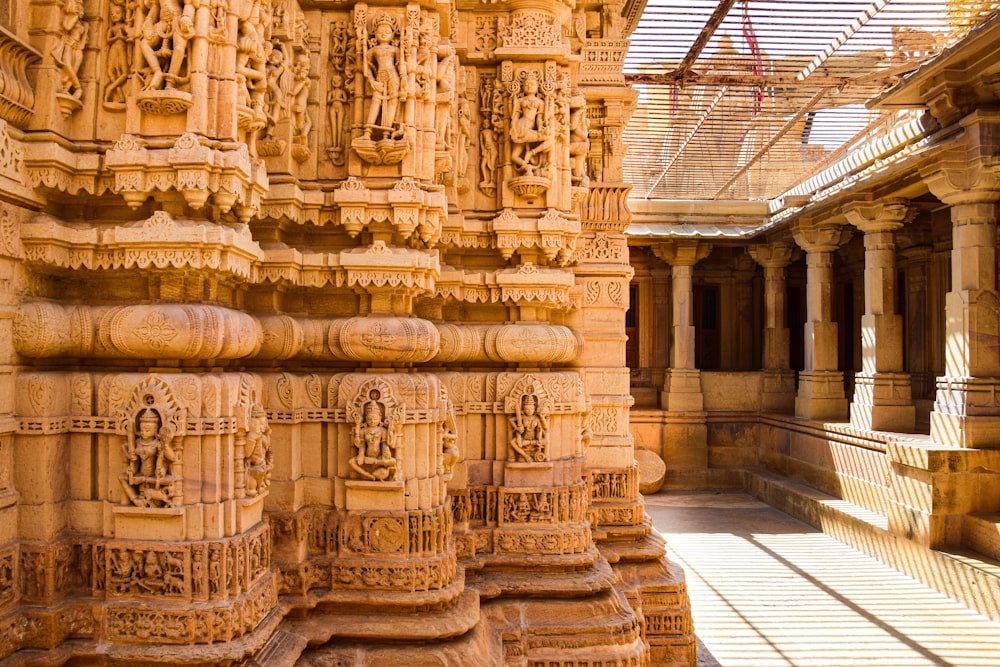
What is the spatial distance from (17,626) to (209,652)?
113cm

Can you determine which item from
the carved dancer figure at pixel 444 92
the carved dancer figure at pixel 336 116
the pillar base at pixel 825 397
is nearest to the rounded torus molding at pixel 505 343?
the carved dancer figure at pixel 444 92

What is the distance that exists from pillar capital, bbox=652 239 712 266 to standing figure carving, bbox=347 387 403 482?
1789cm

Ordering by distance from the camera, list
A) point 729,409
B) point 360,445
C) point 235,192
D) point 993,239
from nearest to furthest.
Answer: point 235,192 → point 360,445 → point 993,239 → point 729,409

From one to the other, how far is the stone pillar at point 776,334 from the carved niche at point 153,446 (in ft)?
65.8

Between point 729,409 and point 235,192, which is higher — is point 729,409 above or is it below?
below

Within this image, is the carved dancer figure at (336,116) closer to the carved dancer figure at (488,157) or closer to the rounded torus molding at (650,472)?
the carved dancer figure at (488,157)

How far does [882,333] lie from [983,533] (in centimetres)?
540

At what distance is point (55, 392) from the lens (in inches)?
190

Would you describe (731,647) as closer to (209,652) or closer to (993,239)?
(209,652)

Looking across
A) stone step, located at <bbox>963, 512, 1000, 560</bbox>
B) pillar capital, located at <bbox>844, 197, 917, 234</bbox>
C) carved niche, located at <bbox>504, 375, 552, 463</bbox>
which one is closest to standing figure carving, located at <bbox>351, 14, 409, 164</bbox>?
carved niche, located at <bbox>504, 375, 552, 463</bbox>

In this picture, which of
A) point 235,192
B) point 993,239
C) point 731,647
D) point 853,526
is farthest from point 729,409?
point 235,192

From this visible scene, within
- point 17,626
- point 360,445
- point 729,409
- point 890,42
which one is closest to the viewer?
point 17,626

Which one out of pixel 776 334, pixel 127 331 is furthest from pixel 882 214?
pixel 127 331

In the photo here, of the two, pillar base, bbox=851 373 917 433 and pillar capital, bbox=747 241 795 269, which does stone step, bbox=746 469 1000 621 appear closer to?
pillar base, bbox=851 373 917 433
